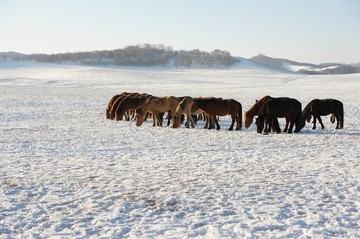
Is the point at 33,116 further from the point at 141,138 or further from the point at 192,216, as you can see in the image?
the point at 192,216

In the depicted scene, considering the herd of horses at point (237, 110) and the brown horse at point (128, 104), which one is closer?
the herd of horses at point (237, 110)

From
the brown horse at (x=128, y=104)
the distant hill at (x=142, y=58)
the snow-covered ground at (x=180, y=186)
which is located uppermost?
the distant hill at (x=142, y=58)

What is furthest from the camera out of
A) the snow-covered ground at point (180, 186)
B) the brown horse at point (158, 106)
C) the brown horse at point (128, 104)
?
the brown horse at point (128, 104)

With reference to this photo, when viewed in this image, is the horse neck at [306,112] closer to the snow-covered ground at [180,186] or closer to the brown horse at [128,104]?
the snow-covered ground at [180,186]

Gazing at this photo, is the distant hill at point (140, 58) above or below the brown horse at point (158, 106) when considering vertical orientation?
above

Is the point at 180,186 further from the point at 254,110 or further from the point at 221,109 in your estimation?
the point at 221,109

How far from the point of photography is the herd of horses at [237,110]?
612 inches

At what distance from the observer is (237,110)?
1669cm

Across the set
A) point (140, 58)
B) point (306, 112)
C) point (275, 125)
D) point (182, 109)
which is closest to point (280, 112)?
point (275, 125)

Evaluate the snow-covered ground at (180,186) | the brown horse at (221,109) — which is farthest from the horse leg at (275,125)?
the snow-covered ground at (180,186)

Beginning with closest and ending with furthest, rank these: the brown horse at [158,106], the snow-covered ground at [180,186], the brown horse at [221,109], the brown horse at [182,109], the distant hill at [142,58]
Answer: the snow-covered ground at [180,186], the brown horse at [221,109], the brown horse at [182,109], the brown horse at [158,106], the distant hill at [142,58]

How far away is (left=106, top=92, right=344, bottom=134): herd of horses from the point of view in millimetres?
15539

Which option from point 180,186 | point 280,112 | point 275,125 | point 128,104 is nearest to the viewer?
point 180,186

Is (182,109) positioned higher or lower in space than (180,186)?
Result: higher
